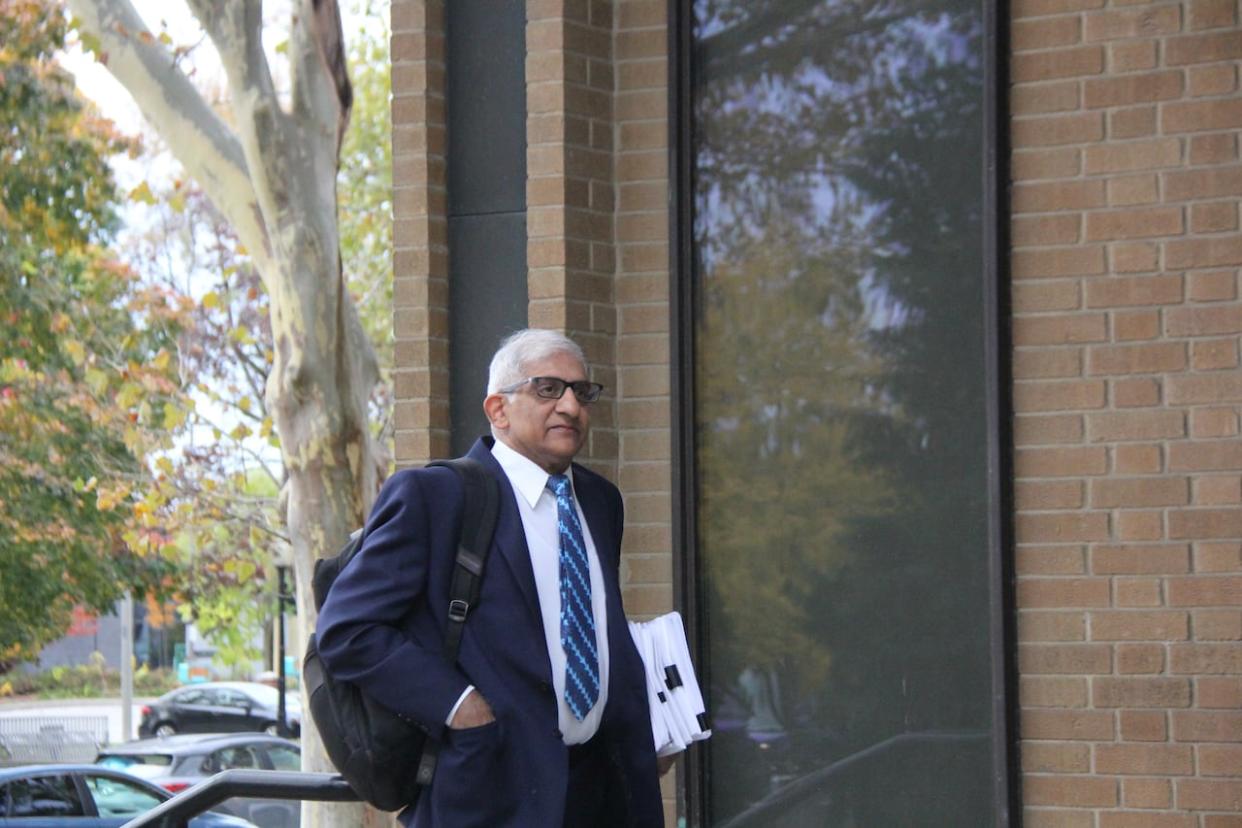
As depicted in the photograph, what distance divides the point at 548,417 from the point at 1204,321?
2.54 m

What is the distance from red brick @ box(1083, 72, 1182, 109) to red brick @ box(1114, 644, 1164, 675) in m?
1.67

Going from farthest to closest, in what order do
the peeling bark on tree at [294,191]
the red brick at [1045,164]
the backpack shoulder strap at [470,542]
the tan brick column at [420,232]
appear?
the peeling bark on tree at [294,191]
the tan brick column at [420,232]
the red brick at [1045,164]
the backpack shoulder strap at [470,542]

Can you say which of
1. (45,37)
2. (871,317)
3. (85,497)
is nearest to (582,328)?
(871,317)

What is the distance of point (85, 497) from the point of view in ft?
81.0

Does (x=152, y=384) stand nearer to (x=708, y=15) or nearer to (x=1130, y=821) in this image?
(x=708, y=15)

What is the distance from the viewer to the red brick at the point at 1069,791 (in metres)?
5.42

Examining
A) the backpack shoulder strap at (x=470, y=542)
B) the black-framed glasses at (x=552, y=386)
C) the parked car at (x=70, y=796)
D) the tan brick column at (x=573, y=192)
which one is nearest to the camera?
the backpack shoulder strap at (x=470, y=542)

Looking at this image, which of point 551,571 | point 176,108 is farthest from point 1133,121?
point 176,108

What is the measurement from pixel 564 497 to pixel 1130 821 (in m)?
2.50

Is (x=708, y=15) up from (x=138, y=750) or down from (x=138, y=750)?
up

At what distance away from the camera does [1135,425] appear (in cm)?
548

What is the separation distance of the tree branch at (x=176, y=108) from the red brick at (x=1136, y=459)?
29.1ft

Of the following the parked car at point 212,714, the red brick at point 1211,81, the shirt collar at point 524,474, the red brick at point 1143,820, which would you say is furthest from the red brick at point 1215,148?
the parked car at point 212,714

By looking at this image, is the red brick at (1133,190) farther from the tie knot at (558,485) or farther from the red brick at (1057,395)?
the tie knot at (558,485)
